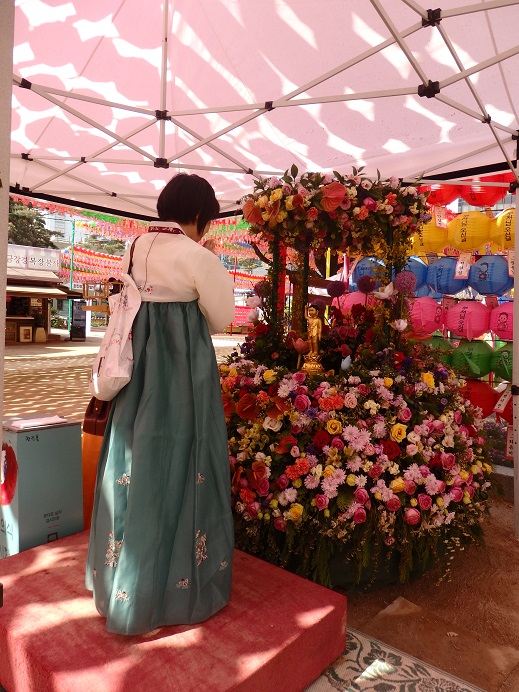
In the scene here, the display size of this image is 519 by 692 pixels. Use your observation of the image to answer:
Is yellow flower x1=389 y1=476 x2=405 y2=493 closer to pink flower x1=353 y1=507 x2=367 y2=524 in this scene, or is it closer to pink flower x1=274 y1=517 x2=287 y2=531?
pink flower x1=353 y1=507 x2=367 y2=524

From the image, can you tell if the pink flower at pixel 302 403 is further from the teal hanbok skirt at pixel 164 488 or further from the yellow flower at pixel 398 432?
the teal hanbok skirt at pixel 164 488

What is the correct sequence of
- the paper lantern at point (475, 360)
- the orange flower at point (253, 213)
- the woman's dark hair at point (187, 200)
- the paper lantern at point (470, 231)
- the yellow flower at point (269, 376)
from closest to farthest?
the woman's dark hair at point (187, 200) → the yellow flower at point (269, 376) → the orange flower at point (253, 213) → the paper lantern at point (475, 360) → the paper lantern at point (470, 231)

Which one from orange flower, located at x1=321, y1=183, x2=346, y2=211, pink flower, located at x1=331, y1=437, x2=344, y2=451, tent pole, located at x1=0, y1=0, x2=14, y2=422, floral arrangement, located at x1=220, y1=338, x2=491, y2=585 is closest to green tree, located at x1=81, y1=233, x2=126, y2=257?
orange flower, located at x1=321, y1=183, x2=346, y2=211

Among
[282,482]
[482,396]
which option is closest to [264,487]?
[282,482]

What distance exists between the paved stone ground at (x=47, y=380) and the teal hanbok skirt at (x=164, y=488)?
358 centimetres

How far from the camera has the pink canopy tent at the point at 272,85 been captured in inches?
134

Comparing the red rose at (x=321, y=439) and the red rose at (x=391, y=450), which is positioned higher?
the red rose at (x=321, y=439)

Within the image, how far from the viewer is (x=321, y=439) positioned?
2.56 m

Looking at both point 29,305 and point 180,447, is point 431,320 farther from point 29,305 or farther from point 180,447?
point 29,305

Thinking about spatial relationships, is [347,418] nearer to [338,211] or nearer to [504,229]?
[338,211]

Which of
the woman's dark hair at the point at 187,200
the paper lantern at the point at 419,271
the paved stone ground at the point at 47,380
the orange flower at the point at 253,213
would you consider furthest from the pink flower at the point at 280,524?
the paper lantern at the point at 419,271

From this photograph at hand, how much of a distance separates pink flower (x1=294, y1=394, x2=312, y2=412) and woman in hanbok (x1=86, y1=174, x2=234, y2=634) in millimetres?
804

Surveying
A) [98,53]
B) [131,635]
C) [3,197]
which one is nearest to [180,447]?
[131,635]

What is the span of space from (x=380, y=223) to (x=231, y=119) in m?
2.32
